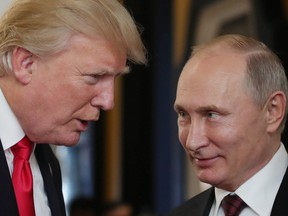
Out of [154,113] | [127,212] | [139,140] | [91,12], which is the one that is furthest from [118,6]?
[139,140]

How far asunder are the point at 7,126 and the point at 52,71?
0.69 feet

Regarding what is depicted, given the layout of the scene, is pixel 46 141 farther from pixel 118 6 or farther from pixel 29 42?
pixel 118 6

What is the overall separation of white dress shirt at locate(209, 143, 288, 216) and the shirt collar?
0.72 m

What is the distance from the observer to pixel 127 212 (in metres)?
5.96

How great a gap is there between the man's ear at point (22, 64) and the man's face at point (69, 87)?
15mm

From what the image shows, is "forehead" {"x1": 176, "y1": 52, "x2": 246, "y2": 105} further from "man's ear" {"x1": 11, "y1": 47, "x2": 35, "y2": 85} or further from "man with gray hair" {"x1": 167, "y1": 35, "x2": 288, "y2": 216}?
"man's ear" {"x1": 11, "y1": 47, "x2": 35, "y2": 85}

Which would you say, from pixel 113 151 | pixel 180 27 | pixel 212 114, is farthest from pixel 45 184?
pixel 113 151

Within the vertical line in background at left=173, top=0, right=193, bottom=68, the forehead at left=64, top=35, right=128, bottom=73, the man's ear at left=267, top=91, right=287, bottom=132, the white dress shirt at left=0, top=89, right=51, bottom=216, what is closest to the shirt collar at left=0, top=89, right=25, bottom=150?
the white dress shirt at left=0, top=89, right=51, bottom=216

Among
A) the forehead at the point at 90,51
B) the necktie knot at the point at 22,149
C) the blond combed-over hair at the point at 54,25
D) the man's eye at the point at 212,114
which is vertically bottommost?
the man's eye at the point at 212,114

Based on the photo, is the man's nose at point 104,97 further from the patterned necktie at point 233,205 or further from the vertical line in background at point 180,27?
the vertical line in background at point 180,27

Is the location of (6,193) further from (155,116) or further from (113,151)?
(113,151)

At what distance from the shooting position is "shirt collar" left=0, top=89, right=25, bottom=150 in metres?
2.40

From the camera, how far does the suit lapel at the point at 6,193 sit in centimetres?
232

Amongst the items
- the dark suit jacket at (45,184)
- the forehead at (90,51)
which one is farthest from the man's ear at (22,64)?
the dark suit jacket at (45,184)
